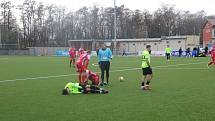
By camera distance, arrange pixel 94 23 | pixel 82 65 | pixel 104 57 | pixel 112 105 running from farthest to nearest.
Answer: pixel 94 23, pixel 104 57, pixel 82 65, pixel 112 105

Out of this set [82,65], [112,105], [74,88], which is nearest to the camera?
[112,105]

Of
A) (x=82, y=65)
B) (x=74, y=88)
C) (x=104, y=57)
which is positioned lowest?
(x=74, y=88)

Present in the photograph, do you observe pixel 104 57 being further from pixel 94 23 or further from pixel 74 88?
pixel 94 23

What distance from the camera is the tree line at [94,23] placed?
105 m

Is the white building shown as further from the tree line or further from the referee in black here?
the referee in black

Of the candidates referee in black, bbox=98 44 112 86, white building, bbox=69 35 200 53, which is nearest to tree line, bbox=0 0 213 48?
white building, bbox=69 35 200 53

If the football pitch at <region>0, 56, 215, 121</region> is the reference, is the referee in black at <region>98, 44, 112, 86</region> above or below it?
above

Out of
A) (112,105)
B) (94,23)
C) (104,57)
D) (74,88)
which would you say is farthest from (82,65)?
(94,23)

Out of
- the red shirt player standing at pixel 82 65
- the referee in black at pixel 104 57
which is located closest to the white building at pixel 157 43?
the referee in black at pixel 104 57

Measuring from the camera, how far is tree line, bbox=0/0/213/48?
104812mm

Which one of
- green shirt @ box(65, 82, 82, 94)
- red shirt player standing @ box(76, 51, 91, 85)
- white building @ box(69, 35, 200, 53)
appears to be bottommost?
green shirt @ box(65, 82, 82, 94)

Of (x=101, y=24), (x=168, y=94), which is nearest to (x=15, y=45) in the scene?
(x=101, y=24)

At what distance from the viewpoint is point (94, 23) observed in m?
113

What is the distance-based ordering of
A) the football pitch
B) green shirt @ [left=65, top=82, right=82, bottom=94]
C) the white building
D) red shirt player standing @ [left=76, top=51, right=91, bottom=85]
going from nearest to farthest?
the football pitch
green shirt @ [left=65, top=82, right=82, bottom=94]
red shirt player standing @ [left=76, top=51, right=91, bottom=85]
the white building
